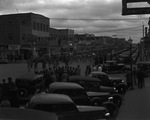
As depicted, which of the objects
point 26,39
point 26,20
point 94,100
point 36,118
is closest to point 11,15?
point 26,20

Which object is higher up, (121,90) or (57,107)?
(57,107)

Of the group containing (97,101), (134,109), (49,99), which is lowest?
(134,109)

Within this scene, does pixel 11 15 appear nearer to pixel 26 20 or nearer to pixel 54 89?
pixel 26 20

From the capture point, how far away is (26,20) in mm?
79500

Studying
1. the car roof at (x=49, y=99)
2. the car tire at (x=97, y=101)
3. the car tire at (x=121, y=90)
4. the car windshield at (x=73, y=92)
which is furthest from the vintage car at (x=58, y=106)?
the car tire at (x=121, y=90)

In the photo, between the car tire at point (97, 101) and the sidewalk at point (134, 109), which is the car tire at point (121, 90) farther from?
the car tire at point (97, 101)

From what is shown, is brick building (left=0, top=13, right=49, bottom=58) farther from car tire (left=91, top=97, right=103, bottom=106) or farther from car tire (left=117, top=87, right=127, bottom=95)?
car tire (left=91, top=97, right=103, bottom=106)

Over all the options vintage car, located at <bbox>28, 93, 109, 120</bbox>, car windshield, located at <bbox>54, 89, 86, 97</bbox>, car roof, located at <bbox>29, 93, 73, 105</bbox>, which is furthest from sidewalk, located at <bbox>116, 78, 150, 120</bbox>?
car roof, located at <bbox>29, 93, 73, 105</bbox>

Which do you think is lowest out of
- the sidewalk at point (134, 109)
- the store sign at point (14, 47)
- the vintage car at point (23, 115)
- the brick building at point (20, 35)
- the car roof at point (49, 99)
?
the sidewalk at point (134, 109)

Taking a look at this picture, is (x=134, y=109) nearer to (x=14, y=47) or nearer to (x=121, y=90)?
(x=121, y=90)

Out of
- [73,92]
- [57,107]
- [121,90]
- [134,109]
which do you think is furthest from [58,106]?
[121,90]

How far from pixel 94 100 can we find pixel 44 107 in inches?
174

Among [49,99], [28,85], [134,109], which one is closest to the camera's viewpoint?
[49,99]

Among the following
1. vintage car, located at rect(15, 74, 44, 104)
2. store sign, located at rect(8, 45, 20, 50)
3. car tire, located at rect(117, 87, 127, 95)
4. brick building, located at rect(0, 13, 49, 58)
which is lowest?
car tire, located at rect(117, 87, 127, 95)
